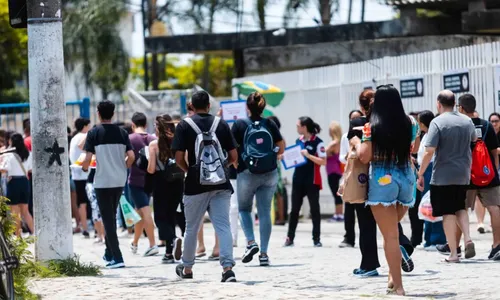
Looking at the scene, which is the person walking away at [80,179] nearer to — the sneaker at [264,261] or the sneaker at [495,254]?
the sneaker at [264,261]

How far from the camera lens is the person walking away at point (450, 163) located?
502 inches

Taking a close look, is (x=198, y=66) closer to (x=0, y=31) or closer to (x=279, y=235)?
(x=0, y=31)

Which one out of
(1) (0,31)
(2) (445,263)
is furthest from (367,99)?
(1) (0,31)

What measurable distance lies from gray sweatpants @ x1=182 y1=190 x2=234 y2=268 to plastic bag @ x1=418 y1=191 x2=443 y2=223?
353 cm

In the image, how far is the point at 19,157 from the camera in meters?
20.1

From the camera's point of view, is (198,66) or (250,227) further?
(198,66)

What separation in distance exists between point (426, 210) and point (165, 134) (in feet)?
10.5

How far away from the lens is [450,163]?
12.9 m

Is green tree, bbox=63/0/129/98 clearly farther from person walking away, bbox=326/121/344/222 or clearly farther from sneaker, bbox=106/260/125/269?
sneaker, bbox=106/260/125/269

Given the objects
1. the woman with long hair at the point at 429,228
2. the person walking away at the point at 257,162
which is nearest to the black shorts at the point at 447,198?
the woman with long hair at the point at 429,228

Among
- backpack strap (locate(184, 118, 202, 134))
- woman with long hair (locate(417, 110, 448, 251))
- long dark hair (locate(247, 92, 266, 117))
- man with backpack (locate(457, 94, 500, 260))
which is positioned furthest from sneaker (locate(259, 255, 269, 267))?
backpack strap (locate(184, 118, 202, 134))

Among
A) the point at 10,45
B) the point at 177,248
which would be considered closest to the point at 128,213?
the point at 177,248

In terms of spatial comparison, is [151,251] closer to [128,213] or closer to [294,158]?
[128,213]

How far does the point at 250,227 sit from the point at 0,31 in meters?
36.3
